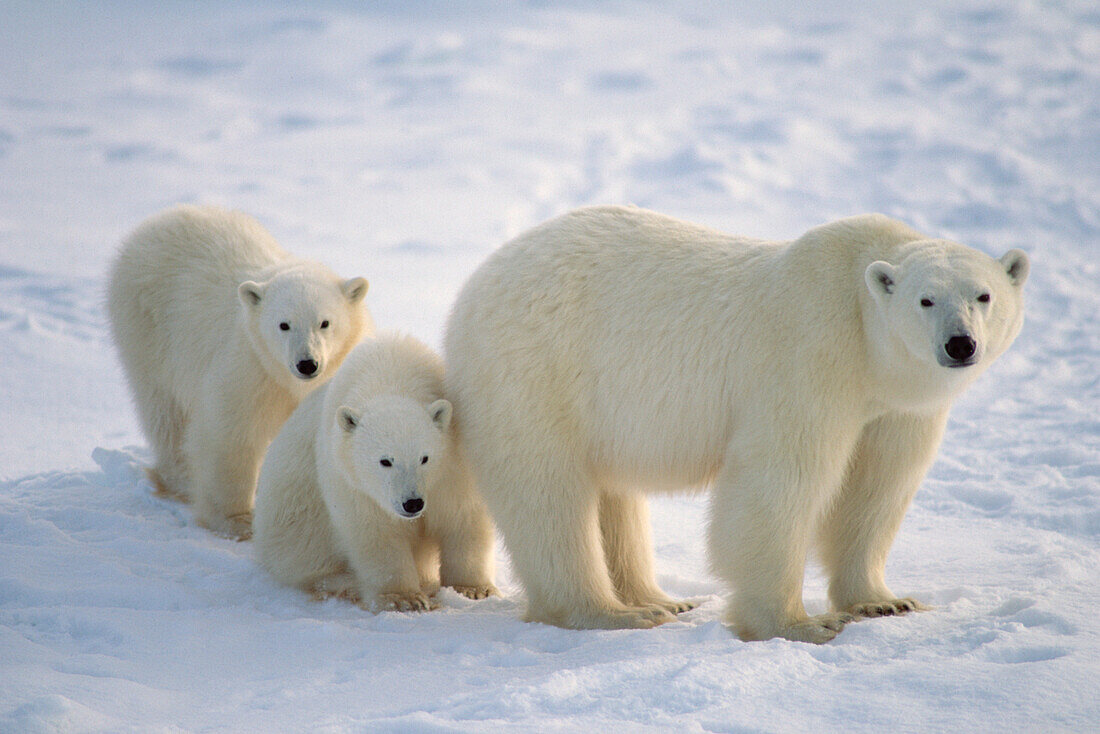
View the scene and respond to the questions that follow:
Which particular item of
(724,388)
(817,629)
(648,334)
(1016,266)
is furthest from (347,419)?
(1016,266)

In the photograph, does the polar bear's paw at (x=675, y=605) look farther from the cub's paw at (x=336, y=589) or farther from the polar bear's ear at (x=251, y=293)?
the polar bear's ear at (x=251, y=293)

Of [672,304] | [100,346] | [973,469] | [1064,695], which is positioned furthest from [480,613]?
[100,346]

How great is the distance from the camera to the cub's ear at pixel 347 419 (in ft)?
16.5

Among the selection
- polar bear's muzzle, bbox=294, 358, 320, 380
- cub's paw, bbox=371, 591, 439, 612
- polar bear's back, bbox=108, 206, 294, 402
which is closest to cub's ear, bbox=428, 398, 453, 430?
cub's paw, bbox=371, 591, 439, 612

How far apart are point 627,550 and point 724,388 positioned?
51.1 inches

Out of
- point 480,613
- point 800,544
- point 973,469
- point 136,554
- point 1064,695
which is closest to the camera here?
point 1064,695

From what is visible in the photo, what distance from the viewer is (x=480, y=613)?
5184 millimetres

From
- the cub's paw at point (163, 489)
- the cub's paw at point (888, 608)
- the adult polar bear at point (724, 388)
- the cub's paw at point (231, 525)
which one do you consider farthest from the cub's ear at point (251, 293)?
the cub's paw at point (888, 608)

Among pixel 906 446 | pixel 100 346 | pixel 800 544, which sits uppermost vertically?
pixel 906 446

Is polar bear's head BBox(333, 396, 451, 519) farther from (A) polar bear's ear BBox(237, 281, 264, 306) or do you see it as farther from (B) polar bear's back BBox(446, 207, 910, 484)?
(A) polar bear's ear BBox(237, 281, 264, 306)

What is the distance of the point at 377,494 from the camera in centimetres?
499

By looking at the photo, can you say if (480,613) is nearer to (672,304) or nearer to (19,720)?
(672,304)

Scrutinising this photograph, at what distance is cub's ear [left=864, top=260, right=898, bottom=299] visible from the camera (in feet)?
13.4

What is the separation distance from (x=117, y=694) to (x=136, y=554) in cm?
205
